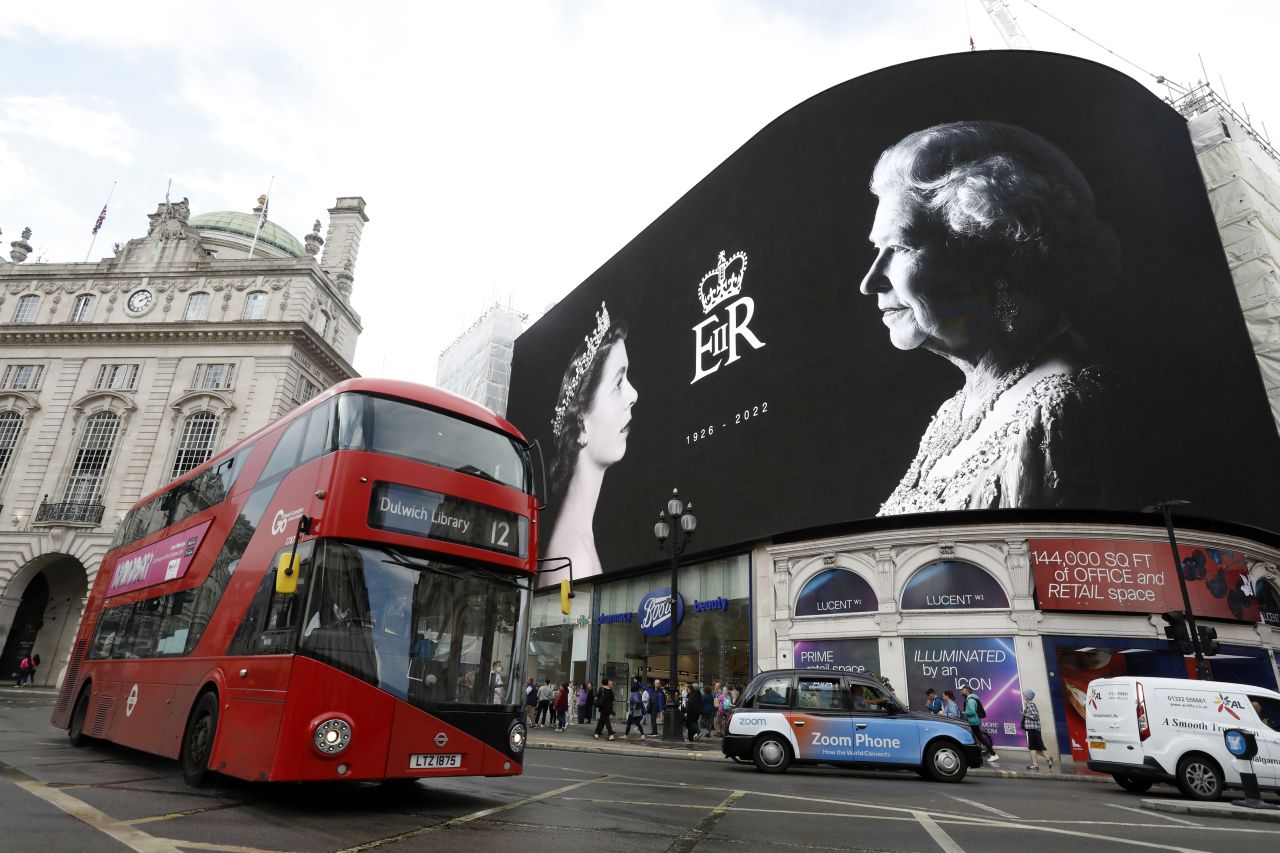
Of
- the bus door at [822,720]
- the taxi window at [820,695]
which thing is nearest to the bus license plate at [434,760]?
the bus door at [822,720]

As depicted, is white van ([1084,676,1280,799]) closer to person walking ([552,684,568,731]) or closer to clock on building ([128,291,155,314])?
person walking ([552,684,568,731])

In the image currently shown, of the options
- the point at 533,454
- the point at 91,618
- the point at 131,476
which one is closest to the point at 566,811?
the point at 533,454

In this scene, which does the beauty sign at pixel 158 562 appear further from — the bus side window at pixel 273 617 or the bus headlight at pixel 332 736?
the bus headlight at pixel 332 736

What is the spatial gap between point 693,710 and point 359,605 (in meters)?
15.9

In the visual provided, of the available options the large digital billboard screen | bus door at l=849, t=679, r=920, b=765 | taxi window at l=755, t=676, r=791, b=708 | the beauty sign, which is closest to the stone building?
the large digital billboard screen

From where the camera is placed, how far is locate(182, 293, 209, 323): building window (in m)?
45.2

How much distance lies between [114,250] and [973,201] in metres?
53.1

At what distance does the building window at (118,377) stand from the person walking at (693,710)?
39.8 meters

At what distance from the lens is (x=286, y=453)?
9344 millimetres

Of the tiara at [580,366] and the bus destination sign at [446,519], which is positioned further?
the tiara at [580,366]

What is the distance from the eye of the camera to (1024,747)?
1983 centimetres

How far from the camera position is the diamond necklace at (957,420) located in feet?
73.0

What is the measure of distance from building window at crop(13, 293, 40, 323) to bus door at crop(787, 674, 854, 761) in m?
53.0

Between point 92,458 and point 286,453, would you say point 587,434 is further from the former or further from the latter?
point 92,458
